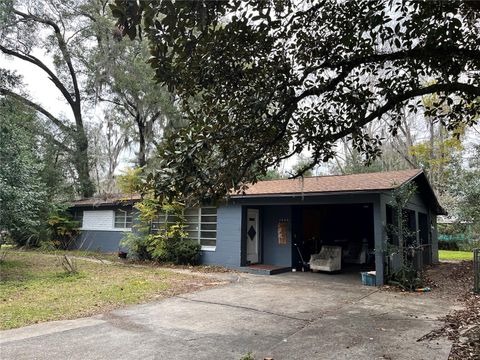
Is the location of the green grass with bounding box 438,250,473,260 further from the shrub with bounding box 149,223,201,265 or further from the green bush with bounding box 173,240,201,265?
the shrub with bounding box 149,223,201,265

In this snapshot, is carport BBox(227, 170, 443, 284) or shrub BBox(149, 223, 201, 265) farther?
shrub BBox(149, 223, 201, 265)

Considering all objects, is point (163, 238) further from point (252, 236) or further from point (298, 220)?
point (298, 220)

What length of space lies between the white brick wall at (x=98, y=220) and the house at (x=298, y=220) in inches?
3.1

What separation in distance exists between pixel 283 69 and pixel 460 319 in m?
4.83

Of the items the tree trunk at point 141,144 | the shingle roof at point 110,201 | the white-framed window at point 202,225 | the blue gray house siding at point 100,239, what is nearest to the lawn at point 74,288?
the white-framed window at point 202,225

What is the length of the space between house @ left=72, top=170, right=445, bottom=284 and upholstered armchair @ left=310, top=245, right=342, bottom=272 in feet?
2.66

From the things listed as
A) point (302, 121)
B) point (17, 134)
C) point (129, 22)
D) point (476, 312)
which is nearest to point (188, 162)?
point (129, 22)

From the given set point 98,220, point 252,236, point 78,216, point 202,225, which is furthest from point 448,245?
point 78,216

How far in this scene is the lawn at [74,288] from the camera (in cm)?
636

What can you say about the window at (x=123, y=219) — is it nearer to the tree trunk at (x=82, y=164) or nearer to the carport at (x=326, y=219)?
the carport at (x=326, y=219)

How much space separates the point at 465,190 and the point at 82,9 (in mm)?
21043

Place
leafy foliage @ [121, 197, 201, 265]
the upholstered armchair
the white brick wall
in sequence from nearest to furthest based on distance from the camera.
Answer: the upholstered armchair, leafy foliage @ [121, 197, 201, 265], the white brick wall

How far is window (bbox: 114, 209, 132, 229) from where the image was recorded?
52.8 feet

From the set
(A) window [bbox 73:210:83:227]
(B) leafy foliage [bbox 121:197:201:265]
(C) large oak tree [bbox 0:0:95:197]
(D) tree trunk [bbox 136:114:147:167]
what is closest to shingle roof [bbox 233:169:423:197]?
(B) leafy foliage [bbox 121:197:201:265]
